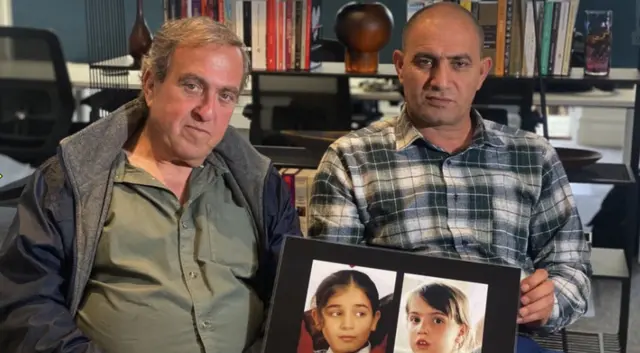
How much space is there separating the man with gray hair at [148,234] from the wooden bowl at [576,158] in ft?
4.61

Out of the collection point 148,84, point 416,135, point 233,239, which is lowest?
point 233,239

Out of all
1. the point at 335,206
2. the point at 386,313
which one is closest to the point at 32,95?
the point at 335,206

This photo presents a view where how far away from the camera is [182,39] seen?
4.53 feet

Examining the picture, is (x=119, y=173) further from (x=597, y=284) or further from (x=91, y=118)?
(x=597, y=284)

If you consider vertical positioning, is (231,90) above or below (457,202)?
above

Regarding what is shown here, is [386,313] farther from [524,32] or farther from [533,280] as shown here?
[524,32]

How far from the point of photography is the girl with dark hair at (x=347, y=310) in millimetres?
1264

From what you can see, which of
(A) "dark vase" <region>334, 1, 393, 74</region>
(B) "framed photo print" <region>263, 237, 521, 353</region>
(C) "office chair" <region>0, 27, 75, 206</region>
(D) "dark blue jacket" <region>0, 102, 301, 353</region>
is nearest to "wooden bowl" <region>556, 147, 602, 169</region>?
(A) "dark vase" <region>334, 1, 393, 74</region>

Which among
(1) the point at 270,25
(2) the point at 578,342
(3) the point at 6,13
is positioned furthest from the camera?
(3) the point at 6,13

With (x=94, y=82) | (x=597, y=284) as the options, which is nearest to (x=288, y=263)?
(x=94, y=82)

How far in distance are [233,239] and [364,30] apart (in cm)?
121

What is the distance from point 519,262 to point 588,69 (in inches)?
46.0

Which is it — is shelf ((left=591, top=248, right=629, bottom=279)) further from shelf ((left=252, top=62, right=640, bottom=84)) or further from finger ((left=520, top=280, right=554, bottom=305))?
finger ((left=520, top=280, right=554, bottom=305))

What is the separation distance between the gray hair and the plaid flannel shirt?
1.23 ft
